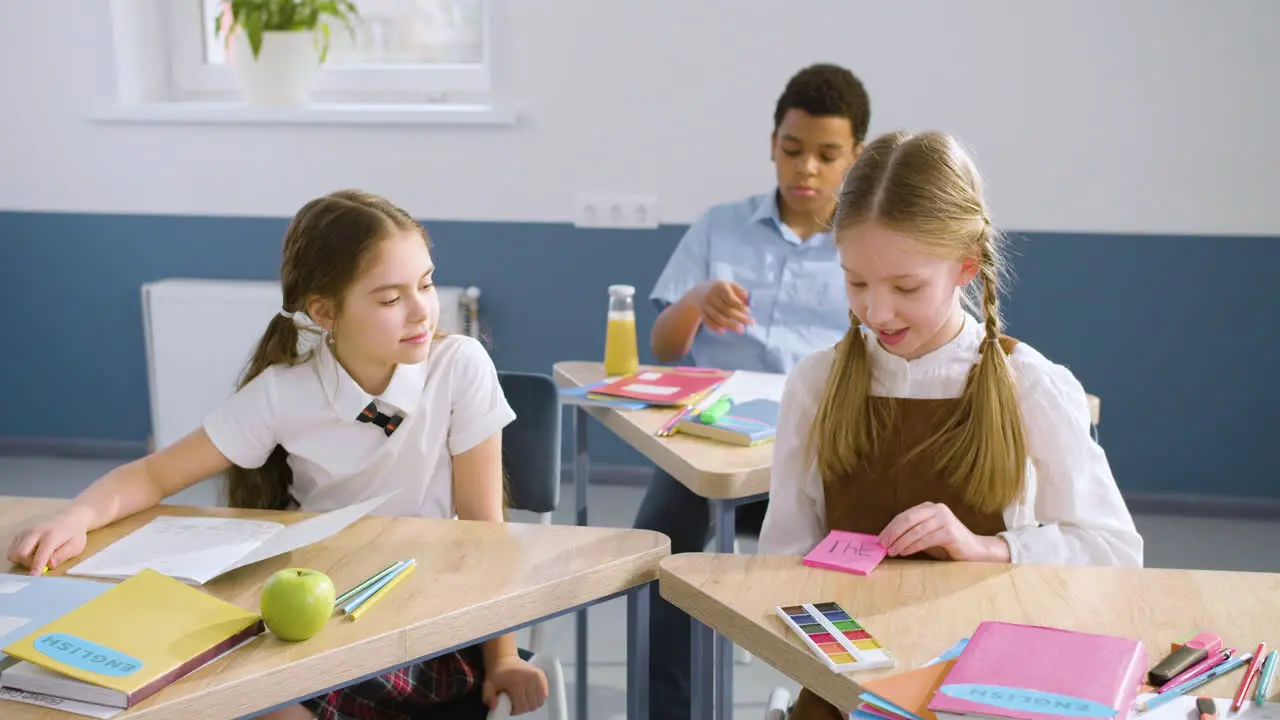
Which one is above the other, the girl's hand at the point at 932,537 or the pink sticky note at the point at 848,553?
the girl's hand at the point at 932,537

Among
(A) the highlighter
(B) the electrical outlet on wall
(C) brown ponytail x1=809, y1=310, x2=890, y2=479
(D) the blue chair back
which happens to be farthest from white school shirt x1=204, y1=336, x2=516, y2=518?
(B) the electrical outlet on wall

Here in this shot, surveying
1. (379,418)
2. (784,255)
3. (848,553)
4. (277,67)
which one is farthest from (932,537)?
(277,67)

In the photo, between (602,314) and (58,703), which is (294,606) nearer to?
(58,703)

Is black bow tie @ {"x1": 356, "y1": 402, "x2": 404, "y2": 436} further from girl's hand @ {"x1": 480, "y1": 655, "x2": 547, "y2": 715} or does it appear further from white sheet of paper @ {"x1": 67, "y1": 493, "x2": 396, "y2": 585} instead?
girl's hand @ {"x1": 480, "y1": 655, "x2": 547, "y2": 715}

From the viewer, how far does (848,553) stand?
136 centimetres

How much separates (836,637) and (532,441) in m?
0.86

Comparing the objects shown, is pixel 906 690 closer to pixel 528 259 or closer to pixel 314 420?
pixel 314 420

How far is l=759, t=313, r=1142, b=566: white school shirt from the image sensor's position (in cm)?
145

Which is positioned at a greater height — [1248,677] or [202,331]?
[1248,677]

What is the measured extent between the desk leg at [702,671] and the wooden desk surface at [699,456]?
14.5 inches

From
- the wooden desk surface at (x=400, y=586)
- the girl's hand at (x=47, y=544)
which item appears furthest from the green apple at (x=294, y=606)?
→ the girl's hand at (x=47, y=544)

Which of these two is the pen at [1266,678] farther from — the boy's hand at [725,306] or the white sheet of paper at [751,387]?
the boy's hand at [725,306]

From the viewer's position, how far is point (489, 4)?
144 inches

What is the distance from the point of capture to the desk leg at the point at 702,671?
53.2 inches
